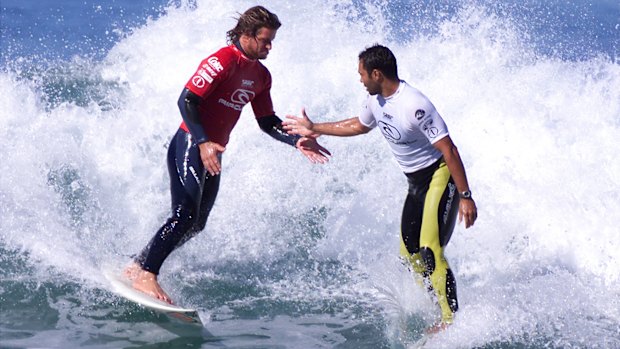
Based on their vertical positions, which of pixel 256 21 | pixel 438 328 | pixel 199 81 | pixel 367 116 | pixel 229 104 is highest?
Answer: pixel 256 21

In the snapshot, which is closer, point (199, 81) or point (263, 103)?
point (199, 81)

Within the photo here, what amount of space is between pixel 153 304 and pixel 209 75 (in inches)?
61.9

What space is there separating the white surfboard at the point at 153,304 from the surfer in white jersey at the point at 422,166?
1509 millimetres

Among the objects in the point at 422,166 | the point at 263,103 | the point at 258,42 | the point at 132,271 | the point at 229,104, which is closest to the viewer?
the point at 422,166

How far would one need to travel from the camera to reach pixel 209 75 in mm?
6426

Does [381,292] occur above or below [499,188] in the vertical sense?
below

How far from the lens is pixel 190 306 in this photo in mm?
6738

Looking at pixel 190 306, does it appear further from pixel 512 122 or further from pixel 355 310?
pixel 512 122

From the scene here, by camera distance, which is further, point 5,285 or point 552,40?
point 552,40

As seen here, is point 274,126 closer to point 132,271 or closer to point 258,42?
point 258,42

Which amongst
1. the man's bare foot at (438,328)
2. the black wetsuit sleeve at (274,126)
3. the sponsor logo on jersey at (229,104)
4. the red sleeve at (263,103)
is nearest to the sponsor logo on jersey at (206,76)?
the sponsor logo on jersey at (229,104)

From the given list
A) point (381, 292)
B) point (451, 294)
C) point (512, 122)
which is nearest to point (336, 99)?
point (512, 122)

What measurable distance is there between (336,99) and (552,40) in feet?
19.7

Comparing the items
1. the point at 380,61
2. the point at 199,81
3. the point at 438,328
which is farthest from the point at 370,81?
the point at 438,328
